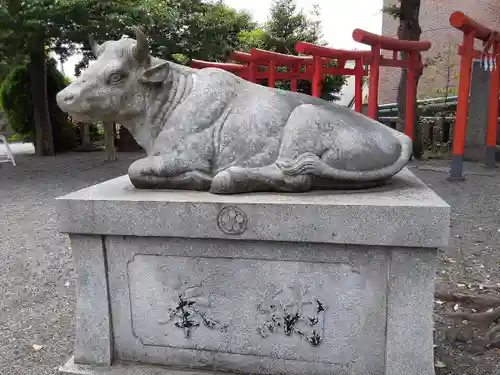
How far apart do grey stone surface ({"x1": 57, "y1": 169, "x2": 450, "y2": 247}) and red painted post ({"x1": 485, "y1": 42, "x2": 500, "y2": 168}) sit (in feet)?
23.3

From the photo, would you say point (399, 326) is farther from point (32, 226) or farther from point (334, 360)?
point (32, 226)

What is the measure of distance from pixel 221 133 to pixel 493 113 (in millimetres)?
7785

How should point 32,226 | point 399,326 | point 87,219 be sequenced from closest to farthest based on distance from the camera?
point 399,326 → point 87,219 → point 32,226

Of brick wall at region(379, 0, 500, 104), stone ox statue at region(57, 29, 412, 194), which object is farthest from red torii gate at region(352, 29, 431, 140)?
brick wall at region(379, 0, 500, 104)

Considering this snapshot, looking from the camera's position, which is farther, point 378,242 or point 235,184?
point 235,184

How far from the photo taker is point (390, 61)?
7.92 m

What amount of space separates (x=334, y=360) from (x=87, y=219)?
1465 mm

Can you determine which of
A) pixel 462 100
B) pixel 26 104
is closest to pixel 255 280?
pixel 462 100

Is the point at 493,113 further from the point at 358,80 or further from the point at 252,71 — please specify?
the point at 252,71

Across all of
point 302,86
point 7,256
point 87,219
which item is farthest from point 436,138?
point 87,219

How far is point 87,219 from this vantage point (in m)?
2.34

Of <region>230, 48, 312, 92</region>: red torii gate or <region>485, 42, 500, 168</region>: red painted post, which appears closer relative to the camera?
<region>485, 42, 500, 168</region>: red painted post

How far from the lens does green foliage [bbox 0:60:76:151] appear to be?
40.9 ft

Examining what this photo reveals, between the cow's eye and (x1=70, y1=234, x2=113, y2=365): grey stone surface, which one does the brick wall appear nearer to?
the cow's eye
